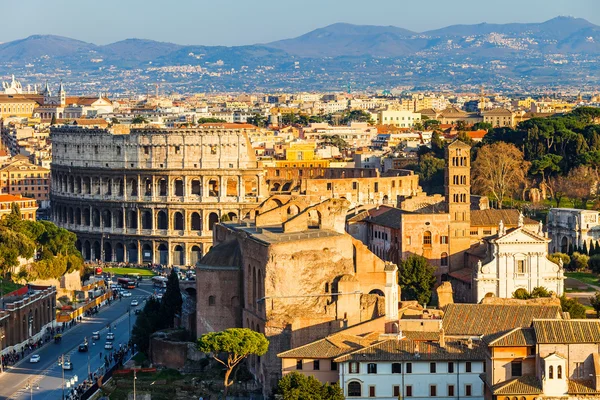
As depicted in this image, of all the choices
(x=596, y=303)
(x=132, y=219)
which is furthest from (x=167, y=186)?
(x=596, y=303)

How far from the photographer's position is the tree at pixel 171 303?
69.6 meters

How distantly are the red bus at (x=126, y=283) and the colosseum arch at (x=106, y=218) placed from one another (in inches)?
870

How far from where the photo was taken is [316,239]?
60.2m

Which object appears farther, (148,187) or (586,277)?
(148,187)

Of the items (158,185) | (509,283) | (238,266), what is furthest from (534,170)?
(238,266)

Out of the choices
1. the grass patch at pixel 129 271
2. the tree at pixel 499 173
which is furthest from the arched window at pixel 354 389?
the tree at pixel 499 173

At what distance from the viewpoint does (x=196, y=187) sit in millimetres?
117562

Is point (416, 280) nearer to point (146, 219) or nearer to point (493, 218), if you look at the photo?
point (493, 218)

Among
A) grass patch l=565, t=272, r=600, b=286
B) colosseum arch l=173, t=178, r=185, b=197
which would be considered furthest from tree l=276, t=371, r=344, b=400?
colosseum arch l=173, t=178, r=185, b=197

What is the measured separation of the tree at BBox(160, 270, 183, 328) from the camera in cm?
6956

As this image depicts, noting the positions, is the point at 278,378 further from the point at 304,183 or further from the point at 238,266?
the point at 304,183

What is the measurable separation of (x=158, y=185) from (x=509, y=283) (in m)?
50.5

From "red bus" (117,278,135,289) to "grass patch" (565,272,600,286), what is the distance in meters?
27.6

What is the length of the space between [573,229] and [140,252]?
35824 mm
